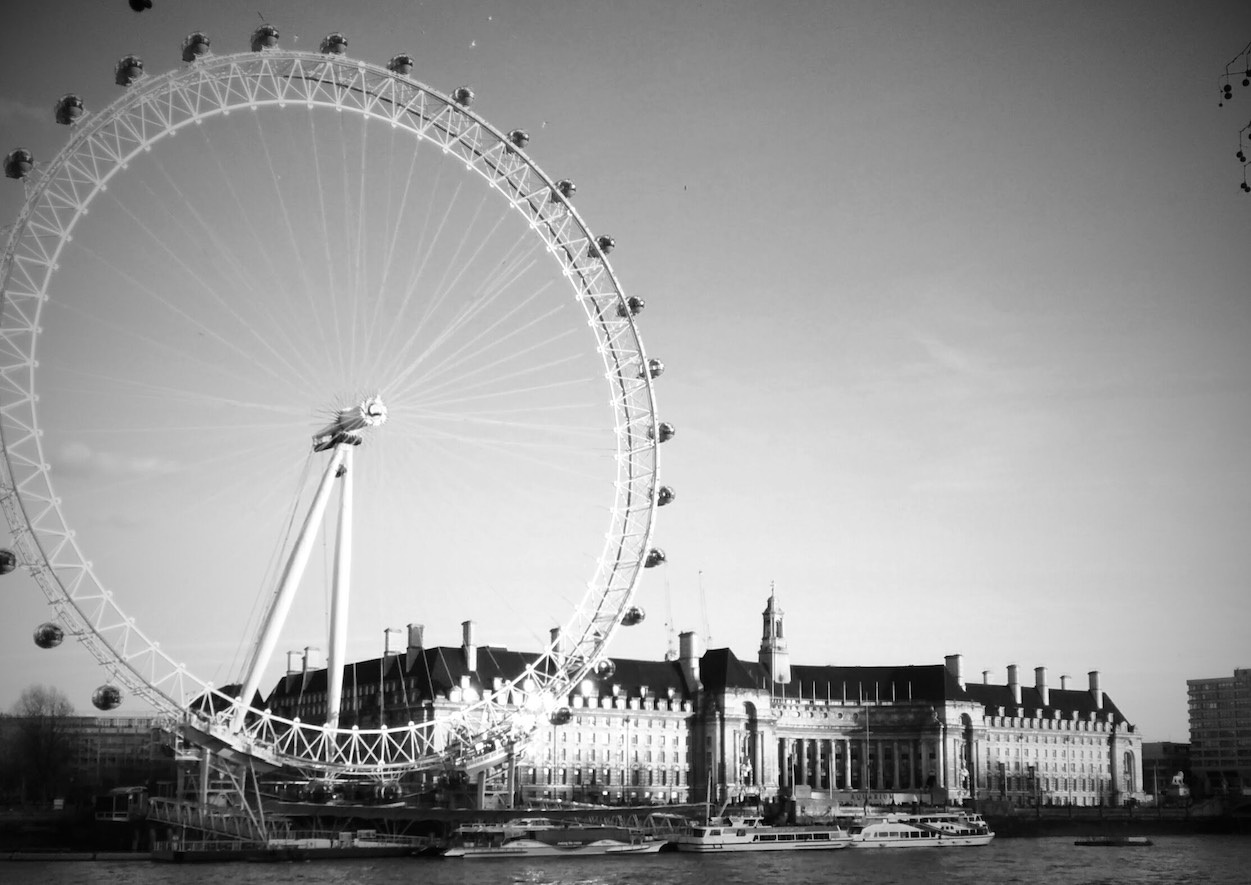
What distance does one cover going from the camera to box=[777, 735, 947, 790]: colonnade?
150250 millimetres

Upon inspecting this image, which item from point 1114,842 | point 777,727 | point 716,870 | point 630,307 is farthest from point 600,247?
point 777,727

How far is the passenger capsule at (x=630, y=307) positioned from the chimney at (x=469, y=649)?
197 ft

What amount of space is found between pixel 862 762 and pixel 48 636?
114685mm

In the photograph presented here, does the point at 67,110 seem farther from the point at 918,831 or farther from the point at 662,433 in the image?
the point at 918,831

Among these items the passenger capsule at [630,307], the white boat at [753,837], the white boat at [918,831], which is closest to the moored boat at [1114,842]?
the white boat at [918,831]

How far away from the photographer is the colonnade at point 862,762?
493 ft

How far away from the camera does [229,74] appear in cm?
5388

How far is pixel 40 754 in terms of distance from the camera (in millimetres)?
122562

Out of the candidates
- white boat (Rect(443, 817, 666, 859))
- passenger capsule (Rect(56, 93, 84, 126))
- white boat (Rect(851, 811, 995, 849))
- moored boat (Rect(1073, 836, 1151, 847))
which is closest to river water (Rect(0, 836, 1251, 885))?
white boat (Rect(443, 817, 666, 859))

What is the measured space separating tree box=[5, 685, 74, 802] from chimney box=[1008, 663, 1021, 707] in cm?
9730

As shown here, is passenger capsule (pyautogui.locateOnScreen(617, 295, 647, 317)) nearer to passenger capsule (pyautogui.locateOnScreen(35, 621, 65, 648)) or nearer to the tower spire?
passenger capsule (pyautogui.locateOnScreen(35, 621, 65, 648))

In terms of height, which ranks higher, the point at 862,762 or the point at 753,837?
the point at 862,762

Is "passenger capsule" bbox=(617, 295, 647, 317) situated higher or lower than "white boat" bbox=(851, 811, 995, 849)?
higher

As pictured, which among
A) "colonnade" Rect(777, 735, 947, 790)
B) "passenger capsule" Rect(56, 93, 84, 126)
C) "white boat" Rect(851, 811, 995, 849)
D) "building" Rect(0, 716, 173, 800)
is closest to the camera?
"passenger capsule" Rect(56, 93, 84, 126)
